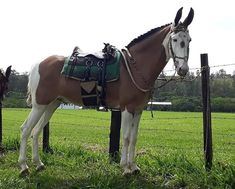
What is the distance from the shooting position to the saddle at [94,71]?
271 inches

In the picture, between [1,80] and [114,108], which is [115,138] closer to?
[114,108]

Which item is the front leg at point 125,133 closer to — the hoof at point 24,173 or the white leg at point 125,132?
the white leg at point 125,132

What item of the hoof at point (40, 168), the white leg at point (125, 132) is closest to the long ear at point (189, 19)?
the white leg at point (125, 132)

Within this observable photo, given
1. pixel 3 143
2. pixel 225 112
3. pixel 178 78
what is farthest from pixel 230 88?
pixel 178 78

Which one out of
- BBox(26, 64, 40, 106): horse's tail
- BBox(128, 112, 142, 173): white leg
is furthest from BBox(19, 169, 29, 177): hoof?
BBox(128, 112, 142, 173): white leg

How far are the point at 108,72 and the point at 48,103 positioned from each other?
52.2 inches

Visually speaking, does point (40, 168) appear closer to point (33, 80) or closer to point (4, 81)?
point (33, 80)

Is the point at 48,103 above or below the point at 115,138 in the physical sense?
above

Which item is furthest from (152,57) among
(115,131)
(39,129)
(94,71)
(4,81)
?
(4,81)

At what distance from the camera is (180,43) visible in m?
6.20

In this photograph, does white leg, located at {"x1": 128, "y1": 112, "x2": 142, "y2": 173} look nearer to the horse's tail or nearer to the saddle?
the saddle

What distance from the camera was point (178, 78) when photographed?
6527mm

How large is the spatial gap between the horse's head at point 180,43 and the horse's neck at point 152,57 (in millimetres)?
364

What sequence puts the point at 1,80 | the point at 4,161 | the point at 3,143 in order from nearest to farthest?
1. the point at 4,161
2. the point at 1,80
3. the point at 3,143
